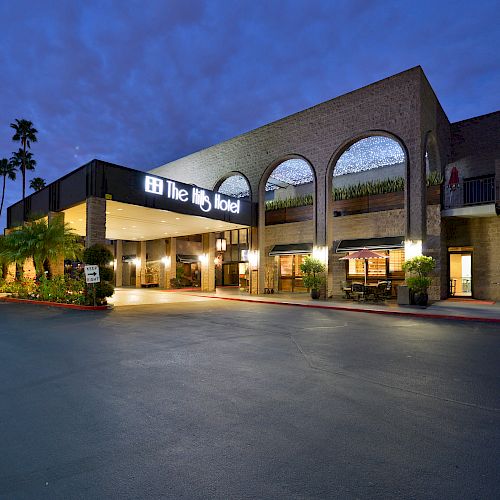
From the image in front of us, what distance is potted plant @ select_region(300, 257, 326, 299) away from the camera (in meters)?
19.2

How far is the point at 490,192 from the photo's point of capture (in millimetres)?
19234

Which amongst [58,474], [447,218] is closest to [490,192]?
[447,218]

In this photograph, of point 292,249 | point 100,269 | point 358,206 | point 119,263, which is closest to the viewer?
point 100,269

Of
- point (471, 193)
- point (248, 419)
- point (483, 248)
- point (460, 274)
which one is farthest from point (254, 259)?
point (248, 419)

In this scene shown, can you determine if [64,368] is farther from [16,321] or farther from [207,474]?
[16,321]

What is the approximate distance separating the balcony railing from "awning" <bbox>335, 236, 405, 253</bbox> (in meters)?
3.37

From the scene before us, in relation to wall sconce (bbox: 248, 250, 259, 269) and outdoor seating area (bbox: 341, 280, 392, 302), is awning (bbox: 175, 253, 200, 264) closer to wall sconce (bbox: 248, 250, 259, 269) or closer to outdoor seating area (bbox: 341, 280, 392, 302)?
wall sconce (bbox: 248, 250, 259, 269)

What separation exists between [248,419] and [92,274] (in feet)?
40.7

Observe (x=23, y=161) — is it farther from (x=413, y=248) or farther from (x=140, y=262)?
(x=413, y=248)

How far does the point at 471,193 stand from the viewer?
2008 centimetres

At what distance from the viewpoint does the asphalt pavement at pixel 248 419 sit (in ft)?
8.91

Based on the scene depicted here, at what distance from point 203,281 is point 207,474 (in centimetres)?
2427

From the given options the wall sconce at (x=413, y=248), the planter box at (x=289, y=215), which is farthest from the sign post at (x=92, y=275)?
the wall sconce at (x=413, y=248)

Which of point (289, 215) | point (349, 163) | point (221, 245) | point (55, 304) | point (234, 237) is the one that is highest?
point (349, 163)
